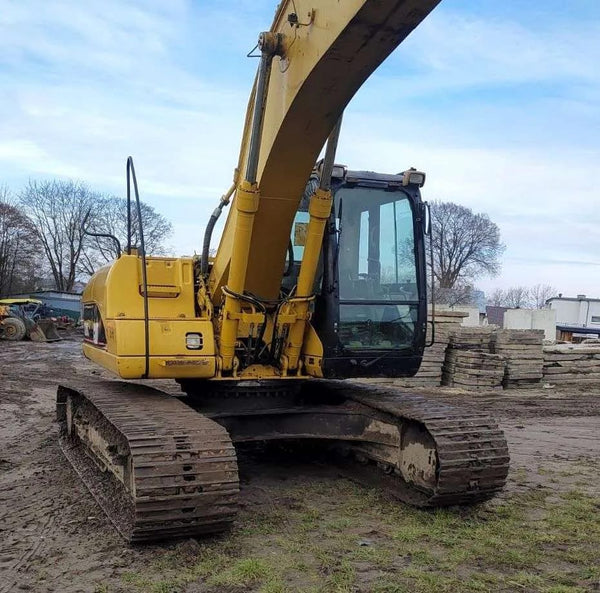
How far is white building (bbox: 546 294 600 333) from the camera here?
57.2 m

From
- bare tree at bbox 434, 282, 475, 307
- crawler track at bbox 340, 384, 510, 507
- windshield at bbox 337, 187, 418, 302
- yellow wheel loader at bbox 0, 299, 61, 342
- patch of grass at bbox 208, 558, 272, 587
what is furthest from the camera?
bare tree at bbox 434, 282, 475, 307

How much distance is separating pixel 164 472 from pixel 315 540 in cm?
113

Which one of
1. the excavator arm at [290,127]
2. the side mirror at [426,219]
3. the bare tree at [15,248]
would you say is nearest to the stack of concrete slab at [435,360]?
the side mirror at [426,219]

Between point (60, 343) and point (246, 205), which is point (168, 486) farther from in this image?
point (60, 343)

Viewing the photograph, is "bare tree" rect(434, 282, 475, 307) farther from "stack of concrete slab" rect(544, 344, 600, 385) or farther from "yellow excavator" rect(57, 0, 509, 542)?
"yellow excavator" rect(57, 0, 509, 542)

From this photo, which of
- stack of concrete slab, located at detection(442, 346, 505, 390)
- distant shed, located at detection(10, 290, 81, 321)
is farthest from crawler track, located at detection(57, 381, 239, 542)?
distant shed, located at detection(10, 290, 81, 321)

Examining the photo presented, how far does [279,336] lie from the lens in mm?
5770

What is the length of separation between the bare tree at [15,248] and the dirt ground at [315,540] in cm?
4675

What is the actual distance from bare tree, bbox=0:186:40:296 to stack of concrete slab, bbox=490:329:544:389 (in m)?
43.3

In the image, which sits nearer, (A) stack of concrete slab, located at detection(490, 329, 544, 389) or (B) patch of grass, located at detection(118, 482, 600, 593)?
(B) patch of grass, located at detection(118, 482, 600, 593)

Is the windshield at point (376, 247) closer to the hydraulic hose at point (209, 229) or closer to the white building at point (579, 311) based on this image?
the hydraulic hose at point (209, 229)

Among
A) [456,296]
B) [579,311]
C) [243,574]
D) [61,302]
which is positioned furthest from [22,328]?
[579,311]

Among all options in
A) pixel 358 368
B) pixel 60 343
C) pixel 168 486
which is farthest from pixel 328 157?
pixel 60 343

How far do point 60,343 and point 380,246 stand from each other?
70.2ft
